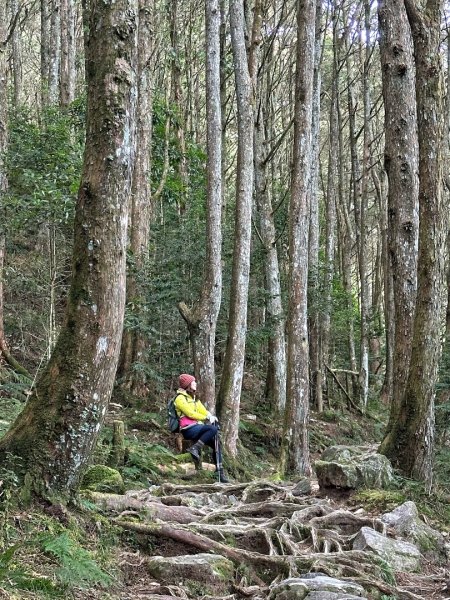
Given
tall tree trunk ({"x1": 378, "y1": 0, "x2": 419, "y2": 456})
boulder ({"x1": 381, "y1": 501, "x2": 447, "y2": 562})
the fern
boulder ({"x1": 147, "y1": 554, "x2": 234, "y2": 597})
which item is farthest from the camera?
tall tree trunk ({"x1": 378, "y1": 0, "x2": 419, "y2": 456})

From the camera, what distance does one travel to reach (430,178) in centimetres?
791

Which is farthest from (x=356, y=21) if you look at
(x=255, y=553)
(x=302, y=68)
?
(x=255, y=553)

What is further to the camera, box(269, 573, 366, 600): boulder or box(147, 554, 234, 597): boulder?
box(147, 554, 234, 597): boulder

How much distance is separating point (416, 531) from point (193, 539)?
8.13 feet

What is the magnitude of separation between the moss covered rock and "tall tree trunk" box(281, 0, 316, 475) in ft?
13.4

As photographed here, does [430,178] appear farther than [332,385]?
No

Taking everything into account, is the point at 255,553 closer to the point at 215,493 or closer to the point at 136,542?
the point at 136,542

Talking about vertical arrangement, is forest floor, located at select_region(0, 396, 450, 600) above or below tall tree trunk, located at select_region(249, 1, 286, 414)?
below

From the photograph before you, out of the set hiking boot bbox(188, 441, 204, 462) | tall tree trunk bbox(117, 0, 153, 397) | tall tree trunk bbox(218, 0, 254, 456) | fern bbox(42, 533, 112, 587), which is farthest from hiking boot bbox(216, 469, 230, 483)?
fern bbox(42, 533, 112, 587)

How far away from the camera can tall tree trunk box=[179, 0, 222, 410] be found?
11.2 m

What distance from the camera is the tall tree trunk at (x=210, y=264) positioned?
441 inches

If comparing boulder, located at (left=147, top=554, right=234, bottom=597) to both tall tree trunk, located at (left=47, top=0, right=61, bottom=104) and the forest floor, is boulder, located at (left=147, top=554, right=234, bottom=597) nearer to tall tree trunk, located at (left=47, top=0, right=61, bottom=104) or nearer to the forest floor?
the forest floor

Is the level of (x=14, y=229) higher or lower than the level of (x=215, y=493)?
higher

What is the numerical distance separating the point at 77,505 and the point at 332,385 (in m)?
17.5
